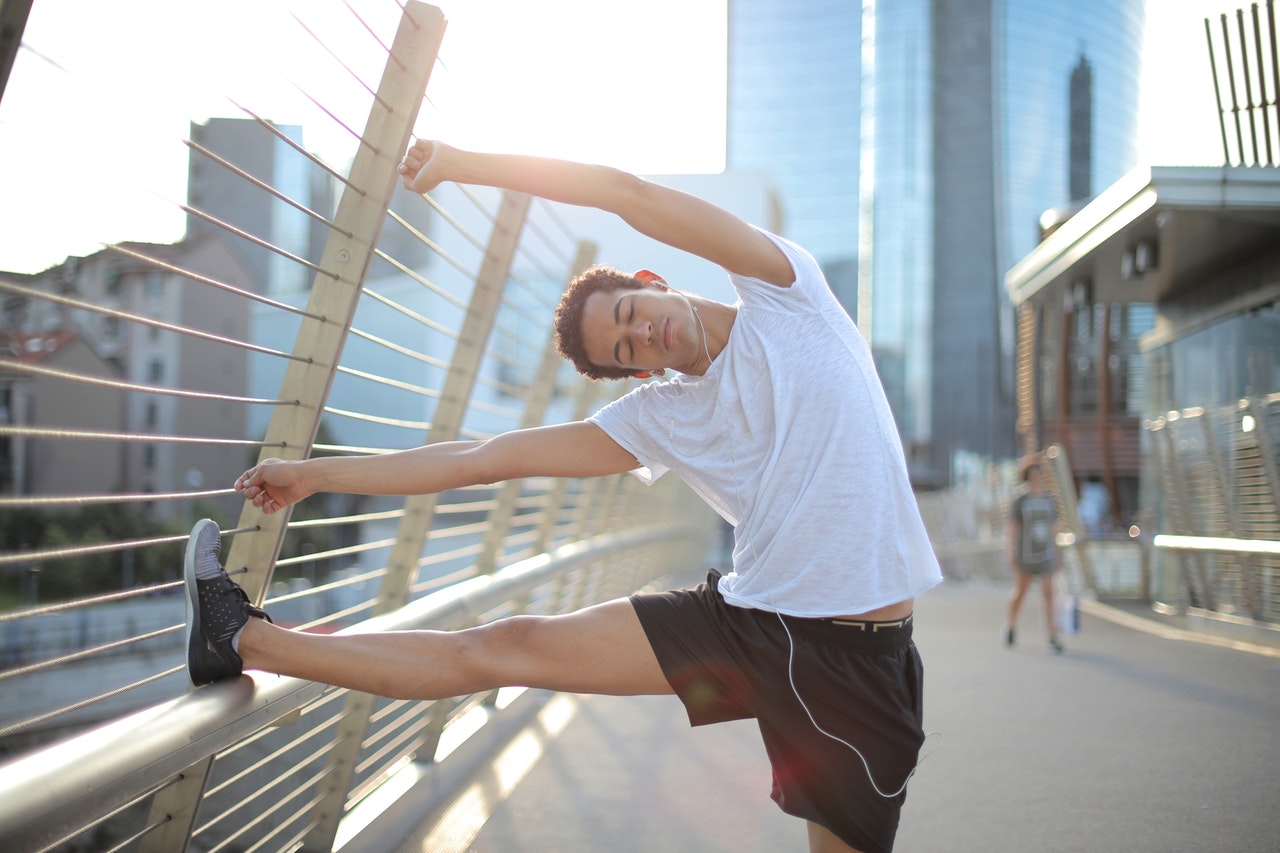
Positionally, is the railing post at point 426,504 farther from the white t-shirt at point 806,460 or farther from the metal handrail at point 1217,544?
the metal handrail at point 1217,544

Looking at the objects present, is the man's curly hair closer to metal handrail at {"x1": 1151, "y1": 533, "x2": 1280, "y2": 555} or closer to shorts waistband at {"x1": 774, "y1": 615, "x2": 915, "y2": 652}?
shorts waistband at {"x1": 774, "y1": 615, "x2": 915, "y2": 652}

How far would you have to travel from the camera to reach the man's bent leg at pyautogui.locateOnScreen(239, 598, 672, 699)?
245 centimetres

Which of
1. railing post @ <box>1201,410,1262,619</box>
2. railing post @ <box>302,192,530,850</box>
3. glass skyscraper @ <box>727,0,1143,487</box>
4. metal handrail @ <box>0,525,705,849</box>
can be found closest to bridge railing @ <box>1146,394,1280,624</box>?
railing post @ <box>1201,410,1262,619</box>

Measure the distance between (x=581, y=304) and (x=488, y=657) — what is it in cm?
84

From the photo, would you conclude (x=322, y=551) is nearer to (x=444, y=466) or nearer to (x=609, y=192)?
(x=444, y=466)

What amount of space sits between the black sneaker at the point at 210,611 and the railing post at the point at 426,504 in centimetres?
113

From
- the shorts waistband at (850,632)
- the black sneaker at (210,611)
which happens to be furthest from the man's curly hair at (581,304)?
the black sneaker at (210,611)

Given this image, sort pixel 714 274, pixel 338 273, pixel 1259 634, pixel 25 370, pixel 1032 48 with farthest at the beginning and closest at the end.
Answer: pixel 1032 48
pixel 714 274
pixel 1259 634
pixel 338 273
pixel 25 370

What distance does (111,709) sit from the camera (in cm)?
3766

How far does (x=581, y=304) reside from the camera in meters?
2.66

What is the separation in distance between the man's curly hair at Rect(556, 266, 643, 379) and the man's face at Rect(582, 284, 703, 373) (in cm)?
3

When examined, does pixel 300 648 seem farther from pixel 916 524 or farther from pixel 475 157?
pixel 916 524

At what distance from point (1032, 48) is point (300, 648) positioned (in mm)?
121504

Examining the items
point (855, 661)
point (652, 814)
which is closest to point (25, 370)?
point (855, 661)
